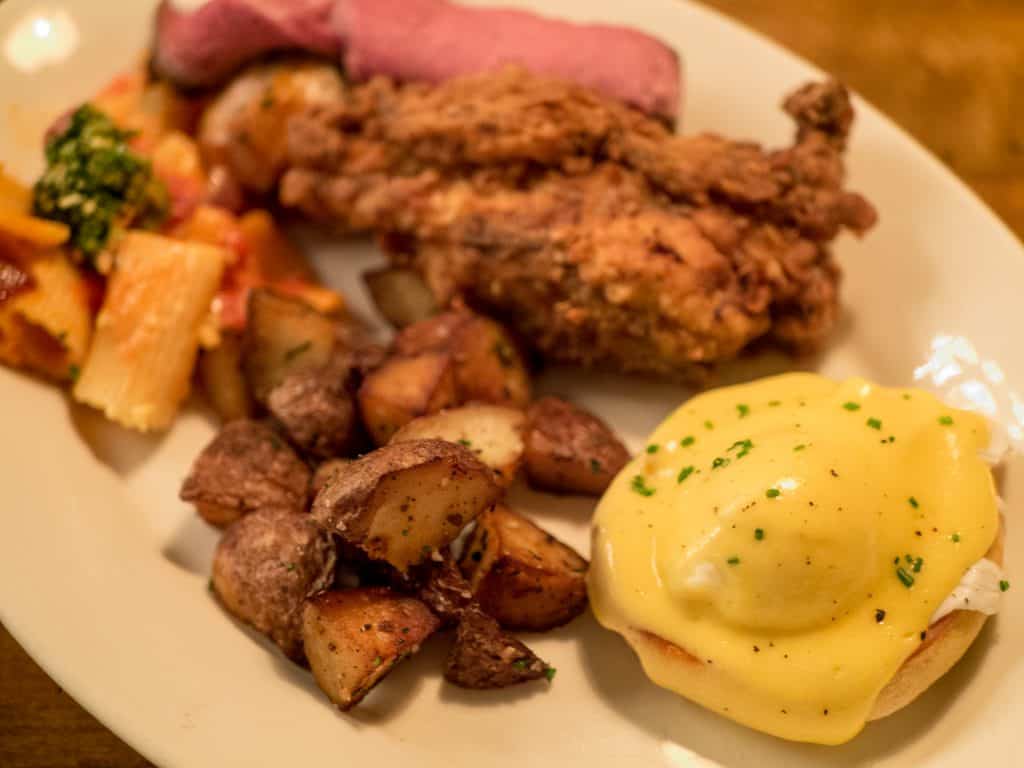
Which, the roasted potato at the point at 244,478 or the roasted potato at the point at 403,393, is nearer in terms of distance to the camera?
the roasted potato at the point at 244,478

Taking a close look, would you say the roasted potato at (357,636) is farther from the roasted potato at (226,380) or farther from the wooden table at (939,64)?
the wooden table at (939,64)

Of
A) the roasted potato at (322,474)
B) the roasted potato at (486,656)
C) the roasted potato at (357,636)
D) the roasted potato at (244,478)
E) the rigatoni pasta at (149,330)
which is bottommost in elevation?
the roasted potato at (486,656)

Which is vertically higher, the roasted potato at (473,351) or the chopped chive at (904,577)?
the roasted potato at (473,351)

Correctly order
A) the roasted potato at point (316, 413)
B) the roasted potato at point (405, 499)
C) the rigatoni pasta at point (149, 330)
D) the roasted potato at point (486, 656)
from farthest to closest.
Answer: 1. the rigatoni pasta at point (149, 330)
2. the roasted potato at point (316, 413)
3. the roasted potato at point (486, 656)
4. the roasted potato at point (405, 499)

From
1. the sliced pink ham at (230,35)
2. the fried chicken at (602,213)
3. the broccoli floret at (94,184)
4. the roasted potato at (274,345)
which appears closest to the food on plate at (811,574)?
the fried chicken at (602,213)

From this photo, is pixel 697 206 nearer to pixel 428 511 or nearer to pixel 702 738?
pixel 428 511

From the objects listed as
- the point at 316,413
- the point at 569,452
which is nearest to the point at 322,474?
the point at 316,413

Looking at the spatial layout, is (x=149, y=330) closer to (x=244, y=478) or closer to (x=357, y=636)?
(x=244, y=478)
